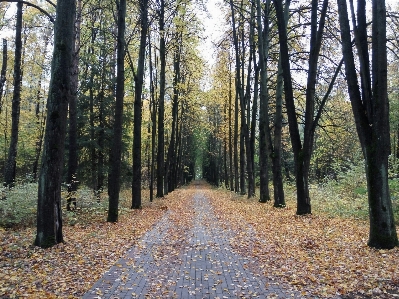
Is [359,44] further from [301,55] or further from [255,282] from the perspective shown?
[301,55]

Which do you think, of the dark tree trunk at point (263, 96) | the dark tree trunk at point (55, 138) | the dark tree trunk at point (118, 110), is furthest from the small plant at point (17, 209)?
the dark tree trunk at point (263, 96)

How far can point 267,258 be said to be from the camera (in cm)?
764

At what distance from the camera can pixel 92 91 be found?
20.7m

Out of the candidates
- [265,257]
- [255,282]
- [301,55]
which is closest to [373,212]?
[265,257]

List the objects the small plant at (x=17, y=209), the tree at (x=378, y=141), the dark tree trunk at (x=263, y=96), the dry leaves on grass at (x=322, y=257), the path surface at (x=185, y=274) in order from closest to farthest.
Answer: the path surface at (x=185, y=274), the dry leaves on grass at (x=322, y=257), the tree at (x=378, y=141), the small plant at (x=17, y=209), the dark tree trunk at (x=263, y=96)

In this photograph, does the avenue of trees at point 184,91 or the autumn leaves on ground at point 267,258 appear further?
the avenue of trees at point 184,91

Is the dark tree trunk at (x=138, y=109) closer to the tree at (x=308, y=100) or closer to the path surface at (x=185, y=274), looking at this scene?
the tree at (x=308, y=100)

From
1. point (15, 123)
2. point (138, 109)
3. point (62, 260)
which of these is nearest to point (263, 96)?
point (138, 109)

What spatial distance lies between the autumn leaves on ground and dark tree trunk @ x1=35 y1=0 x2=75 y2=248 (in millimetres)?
539

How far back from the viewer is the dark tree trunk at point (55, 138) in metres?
8.04

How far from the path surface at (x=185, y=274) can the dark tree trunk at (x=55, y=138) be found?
6.62 feet

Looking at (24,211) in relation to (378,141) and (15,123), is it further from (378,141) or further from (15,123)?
(378,141)

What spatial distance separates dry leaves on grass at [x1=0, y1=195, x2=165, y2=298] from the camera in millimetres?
5591

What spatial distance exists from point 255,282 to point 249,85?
2122 centimetres
